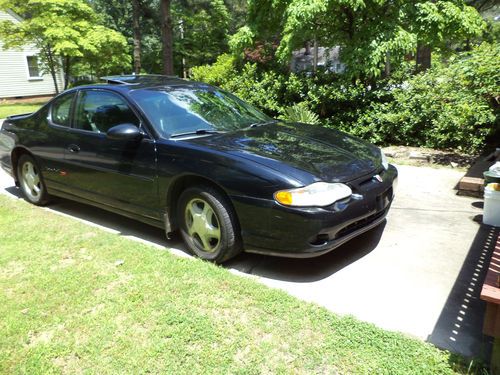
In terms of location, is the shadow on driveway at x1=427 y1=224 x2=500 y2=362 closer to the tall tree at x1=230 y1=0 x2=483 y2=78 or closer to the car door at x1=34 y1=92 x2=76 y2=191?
the car door at x1=34 y1=92 x2=76 y2=191

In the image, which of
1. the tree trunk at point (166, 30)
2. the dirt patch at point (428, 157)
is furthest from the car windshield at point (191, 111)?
the tree trunk at point (166, 30)

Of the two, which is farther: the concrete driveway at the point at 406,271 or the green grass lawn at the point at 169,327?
the concrete driveway at the point at 406,271

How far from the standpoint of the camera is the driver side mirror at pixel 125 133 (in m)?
3.87

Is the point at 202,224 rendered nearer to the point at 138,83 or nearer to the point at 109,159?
the point at 109,159

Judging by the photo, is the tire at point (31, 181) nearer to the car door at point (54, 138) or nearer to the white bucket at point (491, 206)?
the car door at point (54, 138)

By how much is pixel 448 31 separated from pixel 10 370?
901cm

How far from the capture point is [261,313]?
2957 mm

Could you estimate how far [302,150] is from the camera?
3771mm

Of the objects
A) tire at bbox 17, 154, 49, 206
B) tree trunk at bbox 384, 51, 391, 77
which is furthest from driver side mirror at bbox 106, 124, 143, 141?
tree trunk at bbox 384, 51, 391, 77

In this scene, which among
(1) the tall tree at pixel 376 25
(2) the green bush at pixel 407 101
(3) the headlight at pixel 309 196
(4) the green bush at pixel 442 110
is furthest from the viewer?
(1) the tall tree at pixel 376 25

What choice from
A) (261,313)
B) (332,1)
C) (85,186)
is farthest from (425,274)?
(332,1)

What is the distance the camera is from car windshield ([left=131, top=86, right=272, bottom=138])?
160 inches

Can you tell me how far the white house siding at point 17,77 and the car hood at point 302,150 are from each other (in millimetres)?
23044

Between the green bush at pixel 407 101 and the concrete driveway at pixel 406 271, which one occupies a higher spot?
the green bush at pixel 407 101
